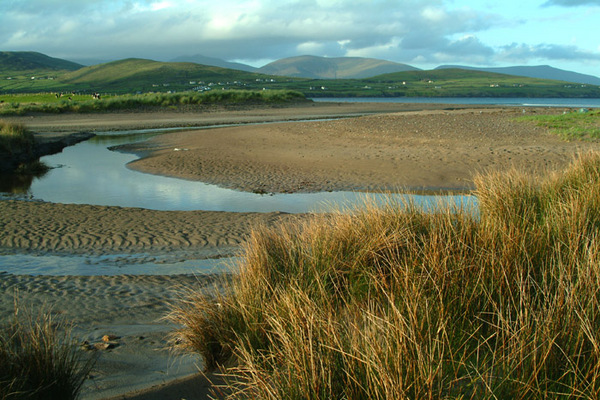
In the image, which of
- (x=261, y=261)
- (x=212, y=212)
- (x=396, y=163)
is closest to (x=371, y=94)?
(x=396, y=163)

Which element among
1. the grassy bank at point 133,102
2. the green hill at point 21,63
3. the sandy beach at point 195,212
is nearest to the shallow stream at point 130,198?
the sandy beach at point 195,212

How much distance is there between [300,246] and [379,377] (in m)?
2.62

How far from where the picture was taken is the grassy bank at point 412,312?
2.99 m

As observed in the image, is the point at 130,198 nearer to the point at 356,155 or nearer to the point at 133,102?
the point at 356,155

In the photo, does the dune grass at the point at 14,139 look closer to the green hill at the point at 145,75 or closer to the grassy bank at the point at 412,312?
the grassy bank at the point at 412,312

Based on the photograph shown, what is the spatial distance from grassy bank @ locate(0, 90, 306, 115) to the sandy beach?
24.4 metres

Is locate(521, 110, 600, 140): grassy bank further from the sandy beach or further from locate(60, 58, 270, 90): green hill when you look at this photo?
locate(60, 58, 270, 90): green hill

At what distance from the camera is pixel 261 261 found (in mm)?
5113

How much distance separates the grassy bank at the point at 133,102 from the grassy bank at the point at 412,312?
1778 inches

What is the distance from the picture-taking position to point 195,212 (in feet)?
39.5

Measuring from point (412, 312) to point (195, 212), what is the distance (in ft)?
29.8

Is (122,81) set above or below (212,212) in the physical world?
above

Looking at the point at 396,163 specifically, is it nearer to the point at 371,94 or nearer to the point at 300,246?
the point at 300,246

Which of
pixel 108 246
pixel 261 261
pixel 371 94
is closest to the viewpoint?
pixel 261 261
